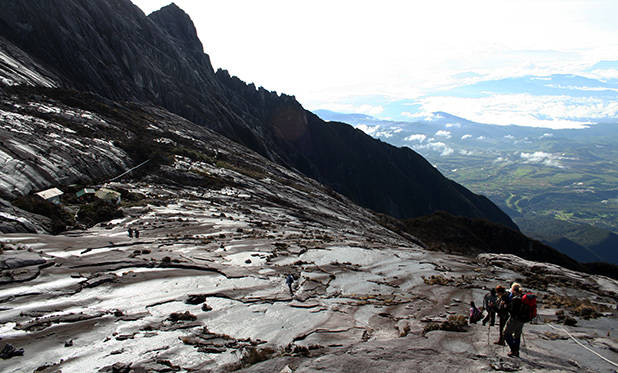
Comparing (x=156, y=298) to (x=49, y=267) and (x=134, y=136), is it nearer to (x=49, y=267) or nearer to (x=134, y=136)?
(x=49, y=267)

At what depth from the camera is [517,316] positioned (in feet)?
45.7

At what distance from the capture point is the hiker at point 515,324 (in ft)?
45.8

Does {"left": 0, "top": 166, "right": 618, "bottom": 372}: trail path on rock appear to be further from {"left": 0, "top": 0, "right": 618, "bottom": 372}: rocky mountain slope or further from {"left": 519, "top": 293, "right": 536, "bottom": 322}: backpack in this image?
{"left": 519, "top": 293, "right": 536, "bottom": 322}: backpack

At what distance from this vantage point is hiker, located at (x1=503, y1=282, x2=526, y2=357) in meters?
14.0

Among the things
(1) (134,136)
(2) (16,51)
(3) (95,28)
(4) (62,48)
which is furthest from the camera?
(3) (95,28)

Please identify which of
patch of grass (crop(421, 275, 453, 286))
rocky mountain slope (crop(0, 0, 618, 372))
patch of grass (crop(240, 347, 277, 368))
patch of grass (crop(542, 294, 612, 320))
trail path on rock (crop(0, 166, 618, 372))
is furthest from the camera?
patch of grass (crop(421, 275, 453, 286))

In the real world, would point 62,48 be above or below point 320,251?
above

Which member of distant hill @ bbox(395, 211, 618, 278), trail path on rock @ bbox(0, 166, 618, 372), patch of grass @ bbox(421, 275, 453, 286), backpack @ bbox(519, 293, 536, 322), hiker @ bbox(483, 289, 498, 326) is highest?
backpack @ bbox(519, 293, 536, 322)

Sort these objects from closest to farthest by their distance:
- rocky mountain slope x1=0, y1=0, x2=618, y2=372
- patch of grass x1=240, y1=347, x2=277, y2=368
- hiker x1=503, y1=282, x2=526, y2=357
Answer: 1. hiker x1=503, y1=282, x2=526, y2=357
2. patch of grass x1=240, y1=347, x2=277, y2=368
3. rocky mountain slope x1=0, y1=0, x2=618, y2=372

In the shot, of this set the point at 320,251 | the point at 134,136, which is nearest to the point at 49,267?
the point at 320,251

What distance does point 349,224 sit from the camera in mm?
78375

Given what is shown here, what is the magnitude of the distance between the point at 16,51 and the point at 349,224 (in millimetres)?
119214

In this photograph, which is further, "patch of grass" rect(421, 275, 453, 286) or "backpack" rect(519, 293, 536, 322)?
"patch of grass" rect(421, 275, 453, 286)

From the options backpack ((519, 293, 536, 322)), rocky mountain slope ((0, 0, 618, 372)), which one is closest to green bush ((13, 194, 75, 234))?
rocky mountain slope ((0, 0, 618, 372))
